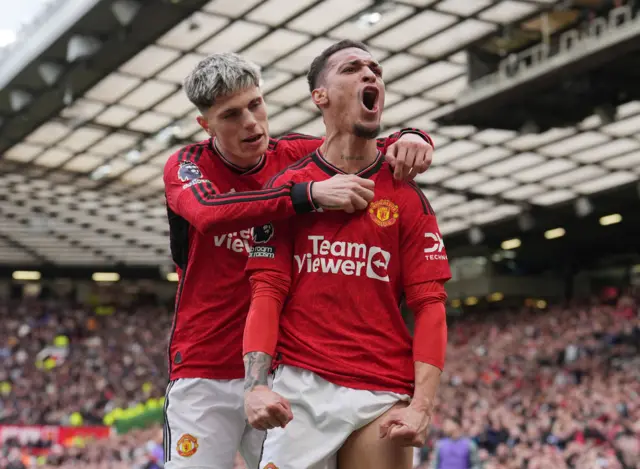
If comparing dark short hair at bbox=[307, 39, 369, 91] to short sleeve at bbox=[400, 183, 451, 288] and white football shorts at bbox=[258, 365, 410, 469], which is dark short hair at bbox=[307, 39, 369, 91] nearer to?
short sleeve at bbox=[400, 183, 451, 288]

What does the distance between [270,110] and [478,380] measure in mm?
8224

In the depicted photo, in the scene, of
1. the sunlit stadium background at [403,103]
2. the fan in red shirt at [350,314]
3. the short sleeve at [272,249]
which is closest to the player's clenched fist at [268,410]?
the fan in red shirt at [350,314]

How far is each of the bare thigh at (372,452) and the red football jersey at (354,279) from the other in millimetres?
141

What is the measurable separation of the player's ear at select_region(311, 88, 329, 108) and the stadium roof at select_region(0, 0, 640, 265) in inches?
469

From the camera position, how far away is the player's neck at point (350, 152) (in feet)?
10.0

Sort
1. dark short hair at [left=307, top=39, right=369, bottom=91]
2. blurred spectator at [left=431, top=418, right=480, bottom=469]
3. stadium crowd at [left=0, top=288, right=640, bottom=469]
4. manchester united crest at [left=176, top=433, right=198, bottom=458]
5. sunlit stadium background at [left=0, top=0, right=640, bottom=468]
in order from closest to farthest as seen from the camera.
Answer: dark short hair at [left=307, top=39, right=369, bottom=91] < manchester united crest at [left=176, top=433, right=198, bottom=458] < blurred spectator at [left=431, top=418, right=480, bottom=469] < stadium crowd at [left=0, top=288, right=640, bottom=469] < sunlit stadium background at [left=0, top=0, right=640, bottom=468]

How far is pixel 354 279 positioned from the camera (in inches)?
113

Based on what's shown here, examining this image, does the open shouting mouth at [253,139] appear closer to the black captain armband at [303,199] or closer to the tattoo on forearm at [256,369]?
the black captain armband at [303,199]

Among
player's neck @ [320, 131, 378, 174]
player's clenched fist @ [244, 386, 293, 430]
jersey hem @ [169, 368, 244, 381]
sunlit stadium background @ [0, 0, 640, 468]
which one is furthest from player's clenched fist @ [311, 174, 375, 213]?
sunlit stadium background @ [0, 0, 640, 468]

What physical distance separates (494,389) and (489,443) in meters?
7.11

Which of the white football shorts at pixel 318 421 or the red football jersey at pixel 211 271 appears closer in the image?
the white football shorts at pixel 318 421

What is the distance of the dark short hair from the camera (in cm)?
311

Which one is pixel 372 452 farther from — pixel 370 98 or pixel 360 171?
pixel 370 98

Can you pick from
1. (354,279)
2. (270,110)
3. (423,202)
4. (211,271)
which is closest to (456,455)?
(211,271)
